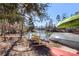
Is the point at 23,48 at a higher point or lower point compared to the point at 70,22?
lower

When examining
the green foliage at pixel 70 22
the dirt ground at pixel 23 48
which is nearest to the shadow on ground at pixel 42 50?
the dirt ground at pixel 23 48

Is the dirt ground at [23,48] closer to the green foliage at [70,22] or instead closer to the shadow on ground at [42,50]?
the shadow on ground at [42,50]

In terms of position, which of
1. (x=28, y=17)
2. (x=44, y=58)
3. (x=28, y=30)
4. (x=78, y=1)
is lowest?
(x=44, y=58)

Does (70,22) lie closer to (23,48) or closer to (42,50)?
(42,50)

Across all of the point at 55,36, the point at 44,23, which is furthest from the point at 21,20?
the point at 55,36

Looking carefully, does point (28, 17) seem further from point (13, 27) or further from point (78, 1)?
point (78, 1)

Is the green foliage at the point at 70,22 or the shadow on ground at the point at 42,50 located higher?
the green foliage at the point at 70,22

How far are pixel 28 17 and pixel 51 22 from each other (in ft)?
0.62

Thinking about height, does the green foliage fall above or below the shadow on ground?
above

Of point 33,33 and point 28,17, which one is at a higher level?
point 28,17

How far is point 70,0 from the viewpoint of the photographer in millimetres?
1344

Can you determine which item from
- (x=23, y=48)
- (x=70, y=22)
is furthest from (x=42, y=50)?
(x=70, y=22)

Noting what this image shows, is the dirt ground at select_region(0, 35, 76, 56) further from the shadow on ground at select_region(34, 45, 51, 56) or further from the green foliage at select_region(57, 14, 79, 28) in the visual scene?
the green foliage at select_region(57, 14, 79, 28)

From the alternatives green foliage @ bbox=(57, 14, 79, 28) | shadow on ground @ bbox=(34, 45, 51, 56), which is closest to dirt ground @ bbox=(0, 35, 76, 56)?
shadow on ground @ bbox=(34, 45, 51, 56)
